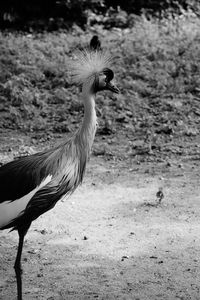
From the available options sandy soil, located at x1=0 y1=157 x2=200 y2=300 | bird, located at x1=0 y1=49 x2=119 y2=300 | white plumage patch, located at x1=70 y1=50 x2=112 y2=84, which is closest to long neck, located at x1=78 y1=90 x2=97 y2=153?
bird, located at x1=0 y1=49 x2=119 y2=300

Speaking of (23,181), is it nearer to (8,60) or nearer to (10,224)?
(10,224)

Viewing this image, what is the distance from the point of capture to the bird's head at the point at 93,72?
4496mm

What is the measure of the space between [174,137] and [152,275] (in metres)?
3.45

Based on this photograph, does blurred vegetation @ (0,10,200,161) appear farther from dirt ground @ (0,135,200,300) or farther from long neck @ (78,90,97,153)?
long neck @ (78,90,97,153)

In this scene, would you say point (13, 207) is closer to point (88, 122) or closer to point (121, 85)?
point (88, 122)

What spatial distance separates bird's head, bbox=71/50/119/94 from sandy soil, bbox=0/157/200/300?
137 cm

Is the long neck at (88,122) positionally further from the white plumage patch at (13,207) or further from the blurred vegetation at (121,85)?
the blurred vegetation at (121,85)

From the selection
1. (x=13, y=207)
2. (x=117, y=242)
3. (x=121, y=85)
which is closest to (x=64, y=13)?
(x=121, y=85)

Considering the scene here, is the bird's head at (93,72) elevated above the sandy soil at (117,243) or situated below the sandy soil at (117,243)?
above

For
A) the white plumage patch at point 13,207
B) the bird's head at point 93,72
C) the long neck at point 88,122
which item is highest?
the bird's head at point 93,72

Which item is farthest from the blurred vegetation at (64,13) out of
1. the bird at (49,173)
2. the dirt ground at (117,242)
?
the bird at (49,173)

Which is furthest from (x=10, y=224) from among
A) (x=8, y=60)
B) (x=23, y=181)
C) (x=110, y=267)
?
(x=8, y=60)

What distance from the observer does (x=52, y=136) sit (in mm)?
7836

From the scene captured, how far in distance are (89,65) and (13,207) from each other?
1.19 m
